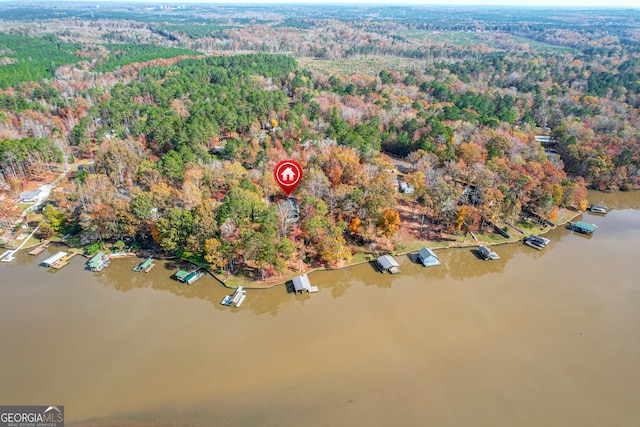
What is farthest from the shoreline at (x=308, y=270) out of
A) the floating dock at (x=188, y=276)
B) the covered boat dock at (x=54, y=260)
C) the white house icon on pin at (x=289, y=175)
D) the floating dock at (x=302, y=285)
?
the white house icon on pin at (x=289, y=175)

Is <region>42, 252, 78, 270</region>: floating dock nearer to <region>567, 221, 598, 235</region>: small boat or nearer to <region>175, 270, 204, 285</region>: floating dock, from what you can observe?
<region>175, 270, 204, 285</region>: floating dock

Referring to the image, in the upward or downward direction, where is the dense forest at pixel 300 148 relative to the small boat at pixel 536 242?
upward

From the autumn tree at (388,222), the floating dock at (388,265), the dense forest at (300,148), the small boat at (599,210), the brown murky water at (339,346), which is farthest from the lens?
the small boat at (599,210)

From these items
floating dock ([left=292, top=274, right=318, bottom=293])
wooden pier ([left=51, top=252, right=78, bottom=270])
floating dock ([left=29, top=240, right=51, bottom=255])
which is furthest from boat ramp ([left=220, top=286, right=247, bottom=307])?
floating dock ([left=29, top=240, right=51, bottom=255])

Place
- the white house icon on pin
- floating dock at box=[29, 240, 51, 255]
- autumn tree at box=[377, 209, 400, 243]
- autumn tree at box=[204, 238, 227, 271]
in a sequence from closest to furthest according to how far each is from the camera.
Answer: autumn tree at box=[204, 238, 227, 271] → autumn tree at box=[377, 209, 400, 243] → floating dock at box=[29, 240, 51, 255] → the white house icon on pin

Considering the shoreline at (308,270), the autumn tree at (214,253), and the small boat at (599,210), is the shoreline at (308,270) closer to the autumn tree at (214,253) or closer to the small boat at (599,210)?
the autumn tree at (214,253)

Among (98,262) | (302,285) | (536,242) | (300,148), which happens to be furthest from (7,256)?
(536,242)
